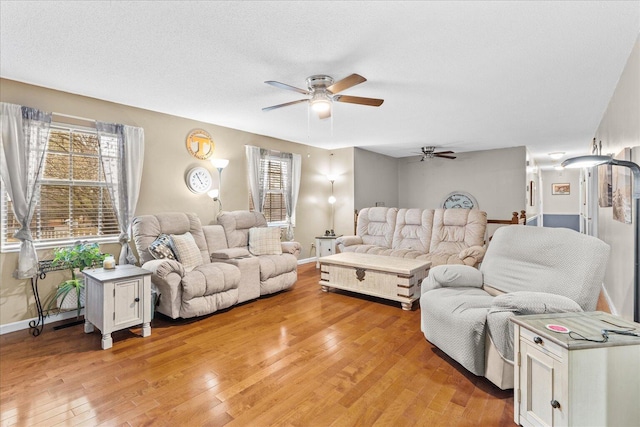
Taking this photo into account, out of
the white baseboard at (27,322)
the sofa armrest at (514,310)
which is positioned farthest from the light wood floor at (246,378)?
the sofa armrest at (514,310)

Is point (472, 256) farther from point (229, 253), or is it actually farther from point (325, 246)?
point (229, 253)

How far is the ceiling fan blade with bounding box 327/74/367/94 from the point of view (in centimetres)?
247

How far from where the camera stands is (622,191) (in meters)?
2.73

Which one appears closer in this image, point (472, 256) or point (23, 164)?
point (23, 164)

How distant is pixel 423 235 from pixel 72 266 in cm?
475

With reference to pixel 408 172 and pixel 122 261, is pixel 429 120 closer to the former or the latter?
pixel 408 172

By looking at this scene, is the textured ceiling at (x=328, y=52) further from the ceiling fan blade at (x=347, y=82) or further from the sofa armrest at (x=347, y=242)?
the sofa armrest at (x=347, y=242)

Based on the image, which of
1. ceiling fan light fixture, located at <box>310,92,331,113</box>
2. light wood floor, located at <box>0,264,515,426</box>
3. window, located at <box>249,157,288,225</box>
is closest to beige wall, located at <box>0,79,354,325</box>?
window, located at <box>249,157,288,225</box>

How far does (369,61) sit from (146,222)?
2.96m

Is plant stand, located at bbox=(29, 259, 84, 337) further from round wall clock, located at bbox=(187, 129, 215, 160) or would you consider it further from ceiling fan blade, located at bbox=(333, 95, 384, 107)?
ceiling fan blade, located at bbox=(333, 95, 384, 107)

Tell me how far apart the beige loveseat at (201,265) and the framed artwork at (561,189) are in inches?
429

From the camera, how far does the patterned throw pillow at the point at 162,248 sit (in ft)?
11.2

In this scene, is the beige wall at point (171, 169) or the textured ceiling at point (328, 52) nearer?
the textured ceiling at point (328, 52)

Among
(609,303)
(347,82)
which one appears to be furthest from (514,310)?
(609,303)
